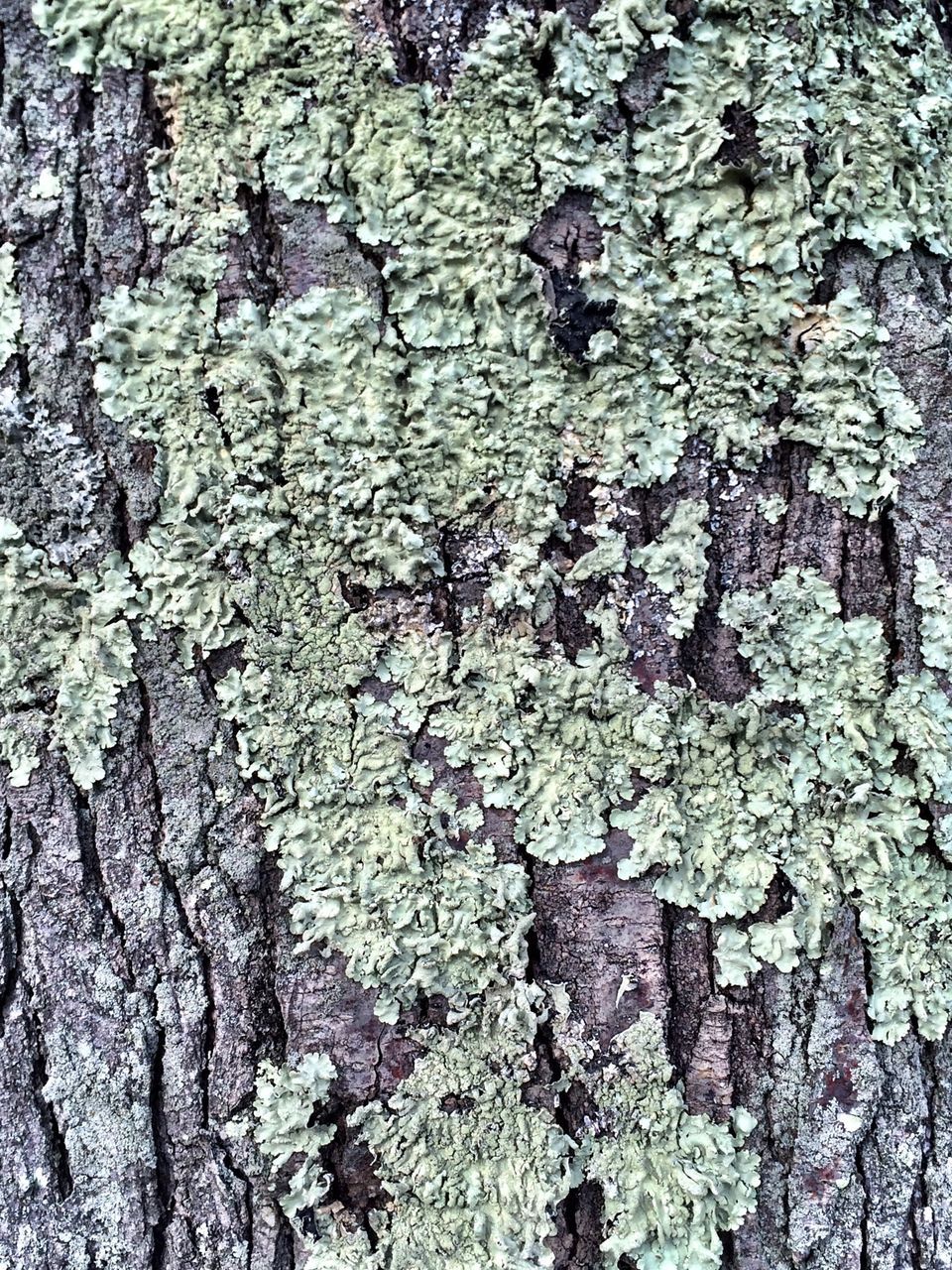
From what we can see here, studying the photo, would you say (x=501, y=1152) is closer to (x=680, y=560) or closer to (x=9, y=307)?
(x=680, y=560)

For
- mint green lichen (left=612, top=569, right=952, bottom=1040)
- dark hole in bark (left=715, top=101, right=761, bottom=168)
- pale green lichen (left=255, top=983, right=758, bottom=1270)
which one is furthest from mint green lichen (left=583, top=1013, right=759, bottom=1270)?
dark hole in bark (left=715, top=101, right=761, bottom=168)

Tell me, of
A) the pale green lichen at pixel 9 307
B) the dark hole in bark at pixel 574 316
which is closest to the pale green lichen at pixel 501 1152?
the dark hole in bark at pixel 574 316

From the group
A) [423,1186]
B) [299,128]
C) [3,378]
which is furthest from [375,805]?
[299,128]

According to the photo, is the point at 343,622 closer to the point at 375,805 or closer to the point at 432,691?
the point at 432,691

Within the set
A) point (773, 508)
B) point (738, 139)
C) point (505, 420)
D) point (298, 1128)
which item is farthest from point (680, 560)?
point (298, 1128)

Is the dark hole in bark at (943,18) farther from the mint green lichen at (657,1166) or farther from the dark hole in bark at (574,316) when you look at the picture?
the mint green lichen at (657,1166)

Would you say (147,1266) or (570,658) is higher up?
(570,658)

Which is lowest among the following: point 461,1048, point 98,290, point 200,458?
point 461,1048
